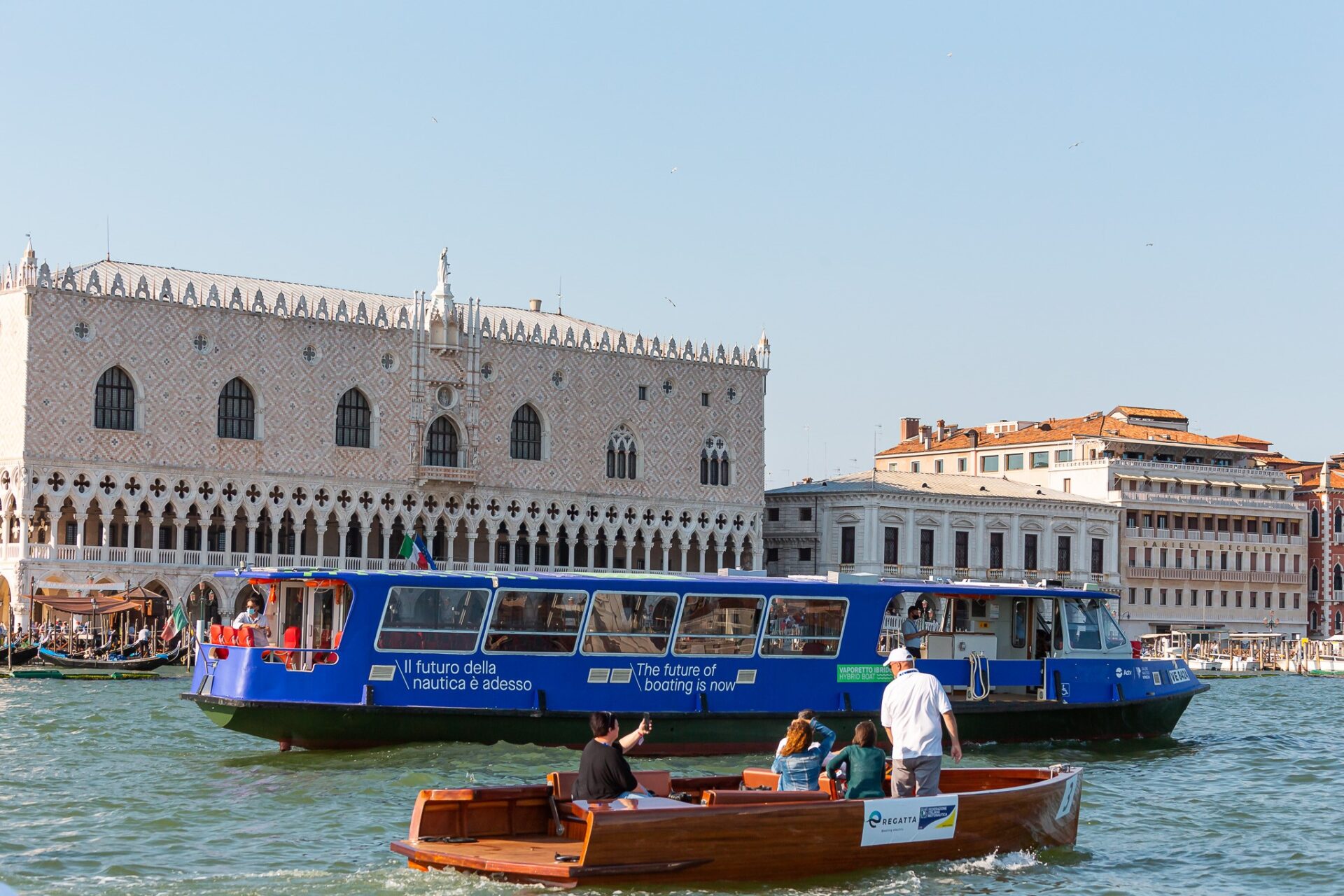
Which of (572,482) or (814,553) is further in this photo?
(814,553)

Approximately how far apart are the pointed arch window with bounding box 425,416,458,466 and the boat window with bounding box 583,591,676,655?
27.1 meters

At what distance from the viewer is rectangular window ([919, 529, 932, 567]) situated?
5412cm

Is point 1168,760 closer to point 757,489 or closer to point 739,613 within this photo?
point 739,613

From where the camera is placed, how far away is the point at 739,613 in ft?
67.4

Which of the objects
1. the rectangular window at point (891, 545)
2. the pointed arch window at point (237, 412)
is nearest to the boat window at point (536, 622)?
the pointed arch window at point (237, 412)

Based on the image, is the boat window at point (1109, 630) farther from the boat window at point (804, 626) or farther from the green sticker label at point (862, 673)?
the boat window at point (804, 626)

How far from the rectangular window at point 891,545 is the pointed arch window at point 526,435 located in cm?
1022

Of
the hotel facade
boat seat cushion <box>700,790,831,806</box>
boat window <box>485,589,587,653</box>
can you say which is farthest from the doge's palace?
boat seat cushion <box>700,790,831,806</box>

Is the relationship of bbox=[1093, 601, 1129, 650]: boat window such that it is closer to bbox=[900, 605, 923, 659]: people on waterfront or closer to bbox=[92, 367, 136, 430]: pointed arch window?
bbox=[900, 605, 923, 659]: people on waterfront

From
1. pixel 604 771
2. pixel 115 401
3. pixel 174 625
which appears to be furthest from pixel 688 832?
pixel 115 401

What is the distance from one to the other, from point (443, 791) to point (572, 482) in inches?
1412

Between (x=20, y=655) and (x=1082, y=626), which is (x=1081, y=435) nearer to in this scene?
(x=20, y=655)

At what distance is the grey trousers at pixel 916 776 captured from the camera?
1359 cm

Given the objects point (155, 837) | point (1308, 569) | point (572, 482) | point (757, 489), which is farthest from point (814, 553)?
point (155, 837)
